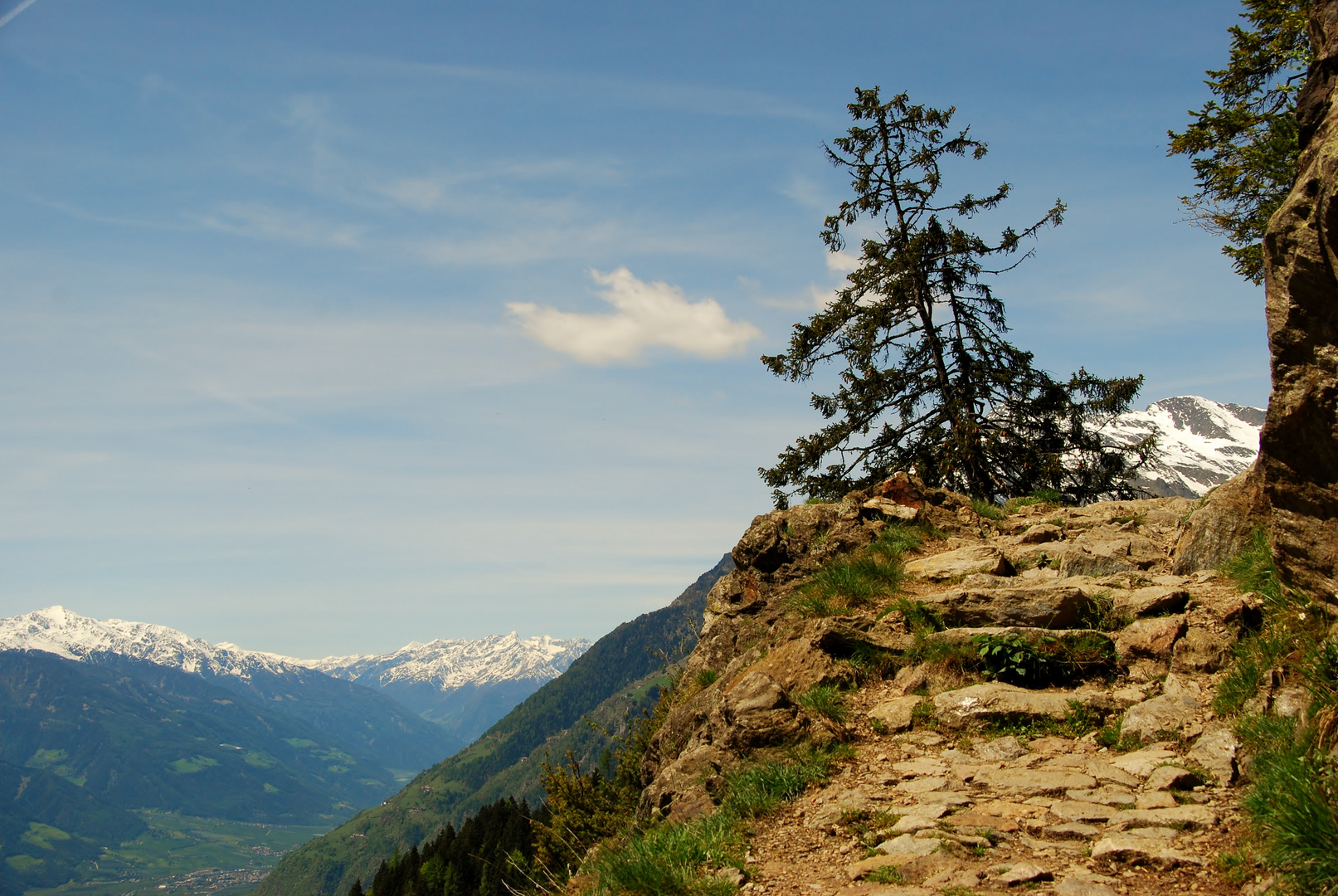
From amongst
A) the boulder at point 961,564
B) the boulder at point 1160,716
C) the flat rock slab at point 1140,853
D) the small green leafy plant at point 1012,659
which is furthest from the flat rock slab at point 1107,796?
the boulder at point 961,564

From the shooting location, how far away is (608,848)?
8016 millimetres

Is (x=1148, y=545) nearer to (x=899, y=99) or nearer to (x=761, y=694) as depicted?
(x=761, y=694)

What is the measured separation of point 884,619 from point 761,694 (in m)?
2.63

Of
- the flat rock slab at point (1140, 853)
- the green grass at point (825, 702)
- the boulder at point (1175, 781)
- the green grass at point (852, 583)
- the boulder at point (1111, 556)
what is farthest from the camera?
the green grass at point (852, 583)

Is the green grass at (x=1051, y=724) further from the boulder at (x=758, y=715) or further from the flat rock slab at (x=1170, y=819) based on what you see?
the boulder at (x=758, y=715)

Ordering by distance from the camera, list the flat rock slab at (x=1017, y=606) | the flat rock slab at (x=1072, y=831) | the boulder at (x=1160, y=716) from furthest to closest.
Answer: the flat rock slab at (x=1017, y=606) → the boulder at (x=1160, y=716) → the flat rock slab at (x=1072, y=831)

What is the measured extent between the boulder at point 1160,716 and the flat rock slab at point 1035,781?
1.04 meters

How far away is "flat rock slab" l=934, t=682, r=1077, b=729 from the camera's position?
8.66 meters

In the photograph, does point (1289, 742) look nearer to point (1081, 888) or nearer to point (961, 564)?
point (1081, 888)

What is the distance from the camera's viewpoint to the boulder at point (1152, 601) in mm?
9516

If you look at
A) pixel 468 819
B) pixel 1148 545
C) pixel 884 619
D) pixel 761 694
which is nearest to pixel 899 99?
pixel 1148 545

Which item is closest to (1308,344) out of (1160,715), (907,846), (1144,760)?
(1160,715)

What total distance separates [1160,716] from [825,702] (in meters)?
3.74

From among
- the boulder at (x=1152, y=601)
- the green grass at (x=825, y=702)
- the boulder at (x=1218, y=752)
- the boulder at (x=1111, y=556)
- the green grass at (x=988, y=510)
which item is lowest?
the boulder at (x=1218, y=752)
